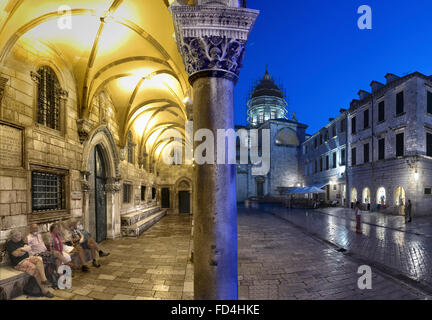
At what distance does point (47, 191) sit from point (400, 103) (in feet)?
66.3

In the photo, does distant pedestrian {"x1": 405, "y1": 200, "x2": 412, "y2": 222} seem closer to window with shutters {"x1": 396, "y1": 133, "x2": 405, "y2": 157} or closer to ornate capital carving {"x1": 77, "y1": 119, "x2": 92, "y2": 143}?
window with shutters {"x1": 396, "y1": 133, "x2": 405, "y2": 157}

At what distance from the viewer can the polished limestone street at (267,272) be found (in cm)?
406

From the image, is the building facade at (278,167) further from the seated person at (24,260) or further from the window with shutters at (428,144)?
the seated person at (24,260)

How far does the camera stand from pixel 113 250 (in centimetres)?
715

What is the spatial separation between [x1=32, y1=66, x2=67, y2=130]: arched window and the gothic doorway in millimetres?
2125

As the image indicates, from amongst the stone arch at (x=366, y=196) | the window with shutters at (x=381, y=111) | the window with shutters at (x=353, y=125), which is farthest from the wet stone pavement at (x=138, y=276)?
the window with shutters at (x=353, y=125)

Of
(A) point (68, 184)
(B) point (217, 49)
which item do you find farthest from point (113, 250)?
(B) point (217, 49)

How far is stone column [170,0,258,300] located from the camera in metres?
2.49

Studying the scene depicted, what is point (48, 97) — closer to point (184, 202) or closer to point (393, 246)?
point (393, 246)

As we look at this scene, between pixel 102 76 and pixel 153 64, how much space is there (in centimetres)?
172

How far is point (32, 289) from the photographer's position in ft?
13.5

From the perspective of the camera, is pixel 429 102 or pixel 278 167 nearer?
pixel 429 102

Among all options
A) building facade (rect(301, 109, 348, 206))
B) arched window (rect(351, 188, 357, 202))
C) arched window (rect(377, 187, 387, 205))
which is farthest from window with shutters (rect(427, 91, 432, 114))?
arched window (rect(351, 188, 357, 202))

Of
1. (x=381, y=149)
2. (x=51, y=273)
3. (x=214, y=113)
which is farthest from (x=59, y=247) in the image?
(x=381, y=149)
